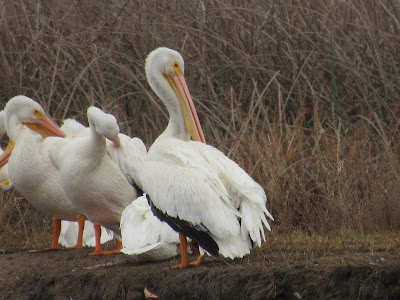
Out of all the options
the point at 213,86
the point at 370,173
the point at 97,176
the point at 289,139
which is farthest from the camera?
the point at 213,86

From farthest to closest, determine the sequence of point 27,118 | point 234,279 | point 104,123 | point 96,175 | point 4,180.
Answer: point 4,180 < point 27,118 < point 96,175 < point 104,123 < point 234,279

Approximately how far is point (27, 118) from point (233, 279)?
394cm

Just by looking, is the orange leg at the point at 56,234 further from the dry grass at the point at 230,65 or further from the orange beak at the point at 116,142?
the orange beak at the point at 116,142

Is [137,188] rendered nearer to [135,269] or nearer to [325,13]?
[135,269]

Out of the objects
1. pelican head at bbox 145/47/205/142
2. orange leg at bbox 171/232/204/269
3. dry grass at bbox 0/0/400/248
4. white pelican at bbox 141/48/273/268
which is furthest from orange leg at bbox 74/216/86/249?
orange leg at bbox 171/232/204/269

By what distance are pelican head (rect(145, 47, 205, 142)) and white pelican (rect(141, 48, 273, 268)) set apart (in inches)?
20.9

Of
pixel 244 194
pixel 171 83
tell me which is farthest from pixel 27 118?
pixel 244 194

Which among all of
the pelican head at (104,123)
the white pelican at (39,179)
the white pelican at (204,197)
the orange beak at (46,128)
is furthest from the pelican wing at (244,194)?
the orange beak at (46,128)

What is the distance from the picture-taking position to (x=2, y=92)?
32.2ft

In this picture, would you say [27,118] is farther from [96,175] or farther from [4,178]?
[96,175]

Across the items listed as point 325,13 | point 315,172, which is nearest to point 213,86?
point 325,13

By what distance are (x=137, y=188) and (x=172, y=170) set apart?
6.75ft

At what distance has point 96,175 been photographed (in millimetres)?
7246

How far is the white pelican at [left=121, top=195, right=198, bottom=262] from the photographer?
6074 mm
